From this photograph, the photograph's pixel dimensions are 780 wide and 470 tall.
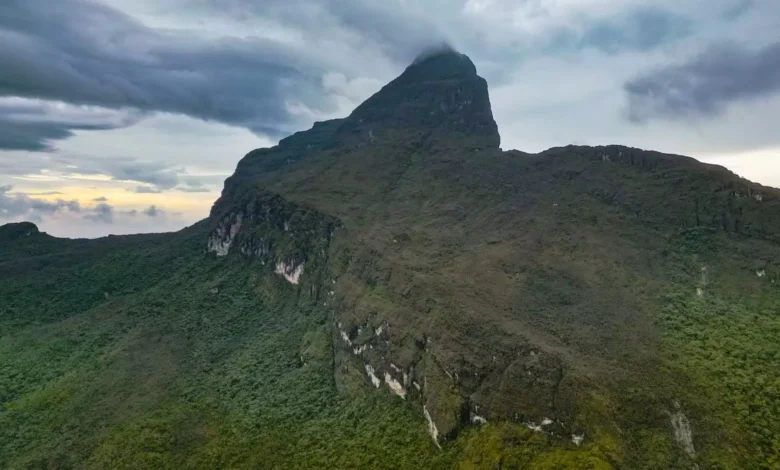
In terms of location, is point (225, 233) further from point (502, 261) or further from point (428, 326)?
point (428, 326)

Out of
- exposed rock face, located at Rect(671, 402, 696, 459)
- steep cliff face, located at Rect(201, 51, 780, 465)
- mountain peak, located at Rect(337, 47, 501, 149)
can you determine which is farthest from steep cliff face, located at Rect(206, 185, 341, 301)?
exposed rock face, located at Rect(671, 402, 696, 459)

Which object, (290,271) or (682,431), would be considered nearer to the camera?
(682,431)

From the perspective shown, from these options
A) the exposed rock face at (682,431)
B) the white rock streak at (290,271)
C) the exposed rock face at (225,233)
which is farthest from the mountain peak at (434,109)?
the exposed rock face at (682,431)

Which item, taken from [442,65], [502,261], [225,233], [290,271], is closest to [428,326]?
[502,261]

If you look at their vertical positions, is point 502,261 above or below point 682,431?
above

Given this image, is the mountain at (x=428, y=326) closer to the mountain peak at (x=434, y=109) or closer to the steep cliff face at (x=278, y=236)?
the steep cliff face at (x=278, y=236)

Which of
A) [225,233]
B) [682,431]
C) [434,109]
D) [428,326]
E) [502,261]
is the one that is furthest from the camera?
[434,109]

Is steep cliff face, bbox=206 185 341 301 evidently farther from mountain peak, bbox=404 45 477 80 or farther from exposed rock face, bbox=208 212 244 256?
mountain peak, bbox=404 45 477 80

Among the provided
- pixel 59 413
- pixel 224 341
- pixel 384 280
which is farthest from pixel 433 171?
pixel 59 413

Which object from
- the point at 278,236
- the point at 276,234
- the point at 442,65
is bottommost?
the point at 278,236
